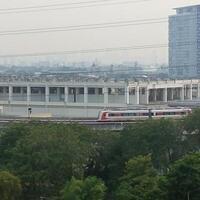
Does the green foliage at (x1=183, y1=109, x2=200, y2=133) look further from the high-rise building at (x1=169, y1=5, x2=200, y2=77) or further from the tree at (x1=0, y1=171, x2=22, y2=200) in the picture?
the high-rise building at (x1=169, y1=5, x2=200, y2=77)

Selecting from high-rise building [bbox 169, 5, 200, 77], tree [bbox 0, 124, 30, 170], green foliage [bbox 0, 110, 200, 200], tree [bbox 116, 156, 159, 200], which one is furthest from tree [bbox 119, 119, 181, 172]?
high-rise building [bbox 169, 5, 200, 77]

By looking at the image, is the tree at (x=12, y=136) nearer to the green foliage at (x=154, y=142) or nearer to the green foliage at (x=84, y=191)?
the green foliage at (x=154, y=142)

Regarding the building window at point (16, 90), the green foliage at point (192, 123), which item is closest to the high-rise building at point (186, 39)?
the building window at point (16, 90)

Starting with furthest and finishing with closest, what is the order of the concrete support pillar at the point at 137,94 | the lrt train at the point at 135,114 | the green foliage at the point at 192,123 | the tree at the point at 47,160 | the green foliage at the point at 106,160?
the concrete support pillar at the point at 137,94 < the lrt train at the point at 135,114 < the green foliage at the point at 192,123 < the tree at the point at 47,160 < the green foliage at the point at 106,160

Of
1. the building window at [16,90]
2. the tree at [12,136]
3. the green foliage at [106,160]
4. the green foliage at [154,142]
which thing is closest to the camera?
the green foliage at [106,160]

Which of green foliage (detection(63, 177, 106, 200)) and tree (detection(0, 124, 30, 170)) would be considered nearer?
green foliage (detection(63, 177, 106, 200))
